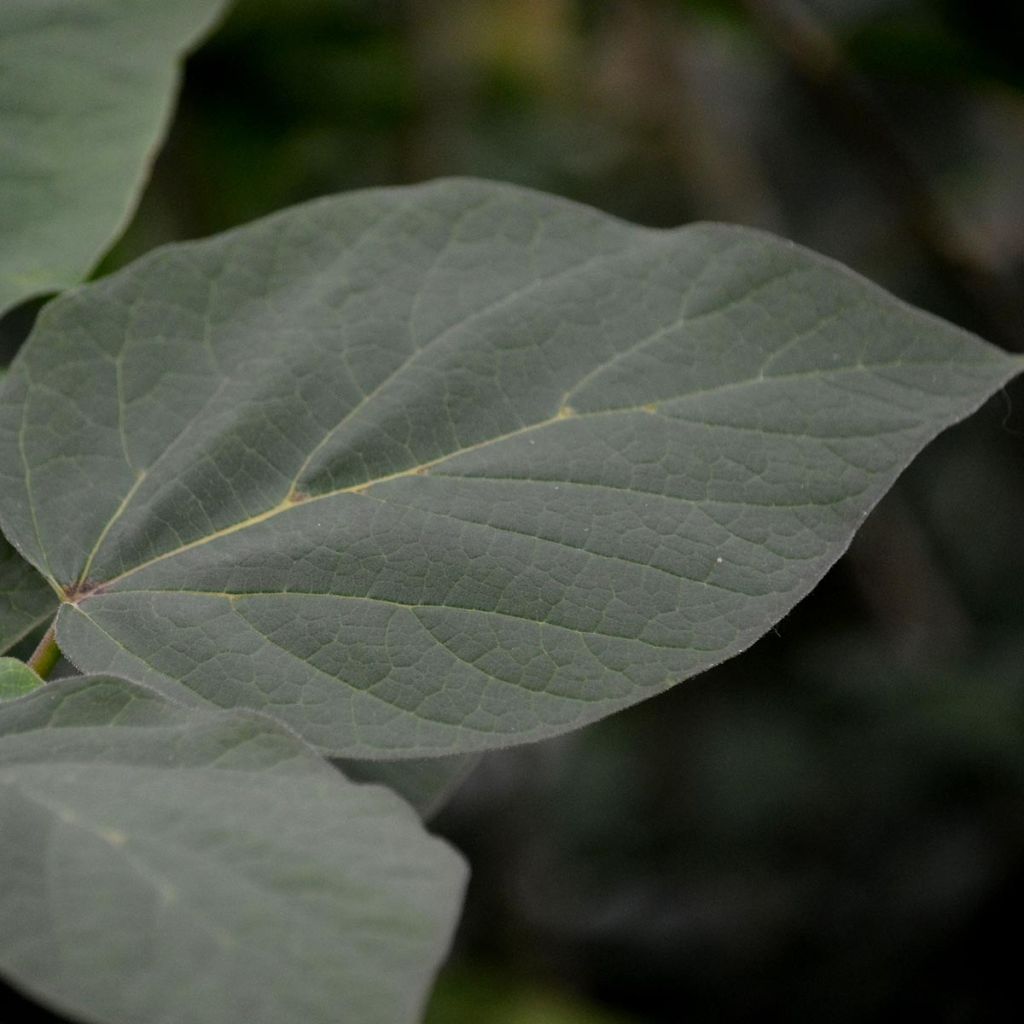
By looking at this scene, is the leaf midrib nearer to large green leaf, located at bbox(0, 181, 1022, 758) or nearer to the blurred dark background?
large green leaf, located at bbox(0, 181, 1022, 758)

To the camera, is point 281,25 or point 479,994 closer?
point 281,25

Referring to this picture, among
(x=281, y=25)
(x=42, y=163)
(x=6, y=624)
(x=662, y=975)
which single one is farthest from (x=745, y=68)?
(x=6, y=624)

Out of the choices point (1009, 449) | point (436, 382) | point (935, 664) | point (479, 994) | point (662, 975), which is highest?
point (436, 382)

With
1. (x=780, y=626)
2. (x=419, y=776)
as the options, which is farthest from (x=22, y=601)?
(x=780, y=626)

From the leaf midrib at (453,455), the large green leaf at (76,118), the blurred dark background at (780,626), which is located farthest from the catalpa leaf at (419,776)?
the blurred dark background at (780,626)

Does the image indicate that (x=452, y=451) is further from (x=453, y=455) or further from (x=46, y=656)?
(x=46, y=656)

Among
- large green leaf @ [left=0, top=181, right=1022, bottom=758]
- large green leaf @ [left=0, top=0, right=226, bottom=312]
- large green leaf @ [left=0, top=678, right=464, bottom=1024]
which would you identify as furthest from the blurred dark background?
large green leaf @ [left=0, top=678, right=464, bottom=1024]

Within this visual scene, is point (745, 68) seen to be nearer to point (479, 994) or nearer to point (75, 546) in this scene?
point (479, 994)
